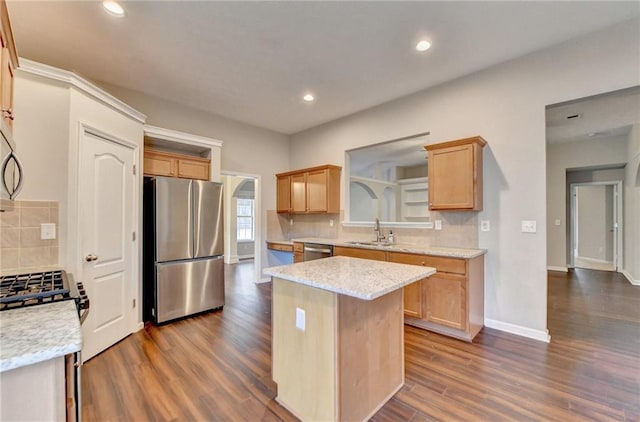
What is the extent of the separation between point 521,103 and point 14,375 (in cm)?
408

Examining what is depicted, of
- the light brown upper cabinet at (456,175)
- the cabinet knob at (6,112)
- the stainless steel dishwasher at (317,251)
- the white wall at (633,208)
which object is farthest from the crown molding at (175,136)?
the white wall at (633,208)

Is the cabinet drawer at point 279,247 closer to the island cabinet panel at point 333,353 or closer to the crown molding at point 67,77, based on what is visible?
the island cabinet panel at point 333,353

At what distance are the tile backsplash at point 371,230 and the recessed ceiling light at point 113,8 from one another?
355cm

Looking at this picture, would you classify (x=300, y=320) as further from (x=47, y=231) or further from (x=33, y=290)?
(x=47, y=231)

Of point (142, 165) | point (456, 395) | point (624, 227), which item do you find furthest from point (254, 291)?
point (624, 227)

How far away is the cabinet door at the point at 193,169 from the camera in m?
3.78

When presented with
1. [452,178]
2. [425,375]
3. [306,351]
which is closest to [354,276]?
[306,351]

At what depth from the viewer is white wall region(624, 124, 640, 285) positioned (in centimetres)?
476

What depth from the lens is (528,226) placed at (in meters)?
2.91

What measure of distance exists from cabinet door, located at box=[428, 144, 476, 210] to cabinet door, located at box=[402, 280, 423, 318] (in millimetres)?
951

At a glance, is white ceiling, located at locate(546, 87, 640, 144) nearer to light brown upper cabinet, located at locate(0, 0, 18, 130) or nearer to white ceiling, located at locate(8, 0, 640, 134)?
white ceiling, located at locate(8, 0, 640, 134)

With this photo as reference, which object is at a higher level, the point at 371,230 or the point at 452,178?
the point at 452,178

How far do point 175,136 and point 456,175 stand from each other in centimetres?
354

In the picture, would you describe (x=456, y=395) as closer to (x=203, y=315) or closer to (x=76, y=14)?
(x=203, y=315)
